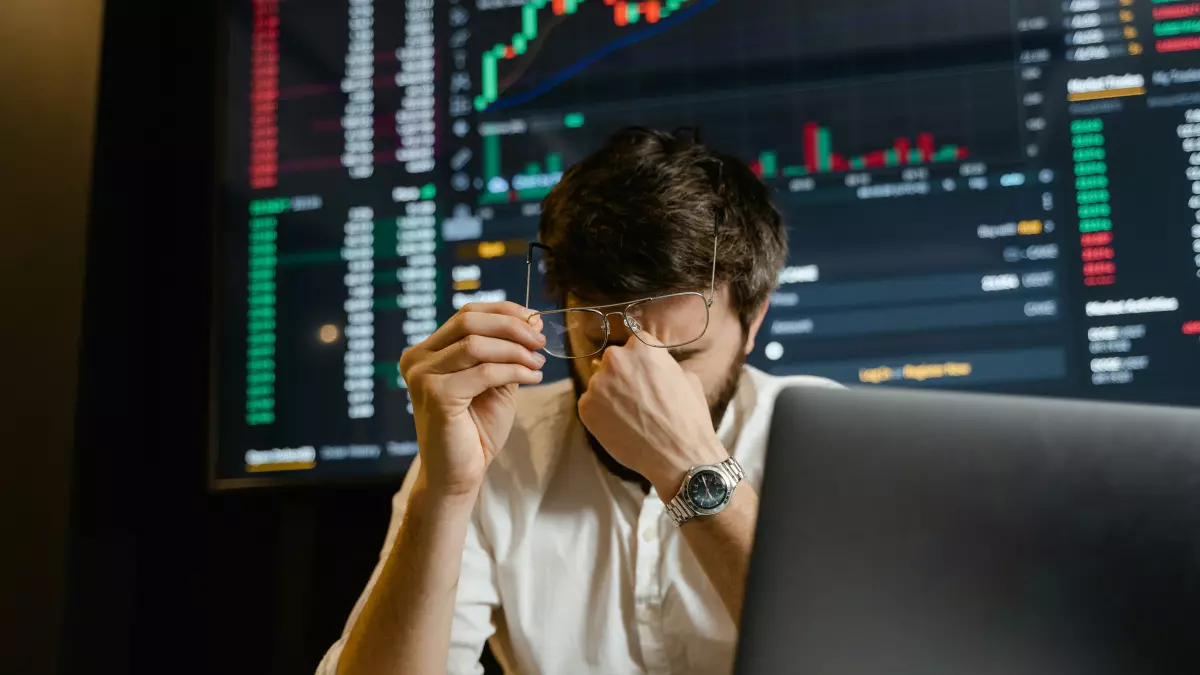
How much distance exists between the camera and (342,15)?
6.24 feet

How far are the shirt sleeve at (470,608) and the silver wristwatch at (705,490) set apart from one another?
0.34 meters

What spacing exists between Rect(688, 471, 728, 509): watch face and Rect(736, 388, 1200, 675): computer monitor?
55cm

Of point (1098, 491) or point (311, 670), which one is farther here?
point (311, 670)

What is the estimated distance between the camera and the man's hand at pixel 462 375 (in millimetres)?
1057

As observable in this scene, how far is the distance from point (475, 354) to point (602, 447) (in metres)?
0.31

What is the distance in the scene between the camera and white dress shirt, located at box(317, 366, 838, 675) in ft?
3.94

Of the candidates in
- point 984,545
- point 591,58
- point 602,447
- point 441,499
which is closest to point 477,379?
point 441,499

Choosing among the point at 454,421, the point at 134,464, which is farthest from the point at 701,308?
the point at 134,464

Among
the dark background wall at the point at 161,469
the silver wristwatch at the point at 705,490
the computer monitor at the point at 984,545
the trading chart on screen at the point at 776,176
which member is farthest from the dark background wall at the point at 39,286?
the computer monitor at the point at 984,545

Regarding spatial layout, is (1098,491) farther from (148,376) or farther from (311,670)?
(148,376)

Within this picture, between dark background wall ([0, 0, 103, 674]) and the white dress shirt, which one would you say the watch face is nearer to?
the white dress shirt

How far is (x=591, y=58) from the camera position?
1778mm

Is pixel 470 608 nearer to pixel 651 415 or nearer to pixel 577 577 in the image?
pixel 577 577

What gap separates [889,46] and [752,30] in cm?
25
